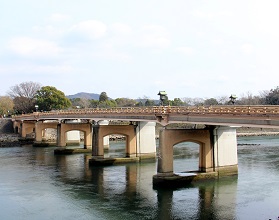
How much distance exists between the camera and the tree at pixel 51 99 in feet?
335

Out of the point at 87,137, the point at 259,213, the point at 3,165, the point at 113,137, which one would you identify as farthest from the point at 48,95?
the point at 259,213

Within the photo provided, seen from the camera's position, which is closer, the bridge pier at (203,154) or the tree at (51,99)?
the bridge pier at (203,154)

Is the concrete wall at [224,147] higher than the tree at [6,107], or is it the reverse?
the tree at [6,107]

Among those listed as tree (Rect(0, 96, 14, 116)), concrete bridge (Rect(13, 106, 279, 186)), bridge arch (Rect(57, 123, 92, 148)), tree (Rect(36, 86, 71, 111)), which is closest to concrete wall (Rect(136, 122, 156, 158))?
concrete bridge (Rect(13, 106, 279, 186))

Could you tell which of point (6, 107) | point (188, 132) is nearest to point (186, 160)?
point (188, 132)

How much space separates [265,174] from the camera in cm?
3491

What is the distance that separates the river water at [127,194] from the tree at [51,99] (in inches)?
2396

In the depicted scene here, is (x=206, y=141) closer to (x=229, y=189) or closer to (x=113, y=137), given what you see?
(x=229, y=189)

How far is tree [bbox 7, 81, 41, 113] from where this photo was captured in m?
116

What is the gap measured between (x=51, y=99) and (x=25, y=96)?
37904mm

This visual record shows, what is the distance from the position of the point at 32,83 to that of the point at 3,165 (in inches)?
3798

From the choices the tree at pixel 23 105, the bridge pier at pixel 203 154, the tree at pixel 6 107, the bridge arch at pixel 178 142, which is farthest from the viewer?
the tree at pixel 6 107

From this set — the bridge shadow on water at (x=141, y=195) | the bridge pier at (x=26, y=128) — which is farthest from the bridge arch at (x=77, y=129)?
the bridge pier at (x=26, y=128)

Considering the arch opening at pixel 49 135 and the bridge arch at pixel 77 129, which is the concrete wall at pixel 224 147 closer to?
the bridge arch at pixel 77 129
